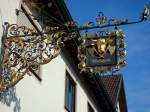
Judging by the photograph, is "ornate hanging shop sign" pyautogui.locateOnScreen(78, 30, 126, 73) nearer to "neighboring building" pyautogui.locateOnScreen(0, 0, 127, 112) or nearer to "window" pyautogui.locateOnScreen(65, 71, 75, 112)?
"neighboring building" pyautogui.locateOnScreen(0, 0, 127, 112)

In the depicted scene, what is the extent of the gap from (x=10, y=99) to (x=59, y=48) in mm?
1616

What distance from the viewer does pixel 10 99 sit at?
34.3ft

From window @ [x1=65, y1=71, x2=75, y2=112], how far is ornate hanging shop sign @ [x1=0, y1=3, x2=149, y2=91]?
17.9ft

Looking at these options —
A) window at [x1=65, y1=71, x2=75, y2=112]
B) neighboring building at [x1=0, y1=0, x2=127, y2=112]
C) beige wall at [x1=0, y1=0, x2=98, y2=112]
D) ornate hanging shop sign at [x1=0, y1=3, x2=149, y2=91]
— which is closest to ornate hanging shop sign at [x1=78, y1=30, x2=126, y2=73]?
ornate hanging shop sign at [x1=0, y1=3, x2=149, y2=91]

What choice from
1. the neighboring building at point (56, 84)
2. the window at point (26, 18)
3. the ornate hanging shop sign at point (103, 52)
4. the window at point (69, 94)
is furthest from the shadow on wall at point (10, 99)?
the window at point (69, 94)

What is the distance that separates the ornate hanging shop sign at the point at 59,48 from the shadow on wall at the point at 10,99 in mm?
→ 545

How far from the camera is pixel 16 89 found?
10.8 metres

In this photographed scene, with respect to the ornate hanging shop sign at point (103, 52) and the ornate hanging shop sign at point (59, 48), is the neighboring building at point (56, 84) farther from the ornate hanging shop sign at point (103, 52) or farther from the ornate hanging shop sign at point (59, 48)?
the ornate hanging shop sign at point (103, 52)

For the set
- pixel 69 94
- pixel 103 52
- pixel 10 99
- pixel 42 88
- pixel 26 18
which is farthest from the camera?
pixel 69 94

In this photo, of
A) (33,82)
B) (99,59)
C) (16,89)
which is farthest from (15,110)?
(99,59)

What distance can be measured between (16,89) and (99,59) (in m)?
2.20

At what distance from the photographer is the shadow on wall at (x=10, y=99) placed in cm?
1012

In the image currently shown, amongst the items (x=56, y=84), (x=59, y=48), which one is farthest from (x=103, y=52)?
(x=56, y=84)

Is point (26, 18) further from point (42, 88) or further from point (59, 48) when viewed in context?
point (59, 48)
